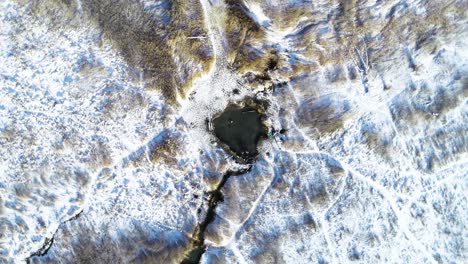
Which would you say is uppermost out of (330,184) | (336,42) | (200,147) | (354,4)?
(354,4)

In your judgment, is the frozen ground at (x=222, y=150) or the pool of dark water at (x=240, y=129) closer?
the frozen ground at (x=222, y=150)

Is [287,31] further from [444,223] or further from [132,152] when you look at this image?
[444,223]

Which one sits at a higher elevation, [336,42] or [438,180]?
[336,42]

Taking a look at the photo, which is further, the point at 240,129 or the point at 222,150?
the point at 240,129

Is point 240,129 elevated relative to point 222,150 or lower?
elevated

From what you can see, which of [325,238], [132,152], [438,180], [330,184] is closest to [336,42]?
[330,184]
